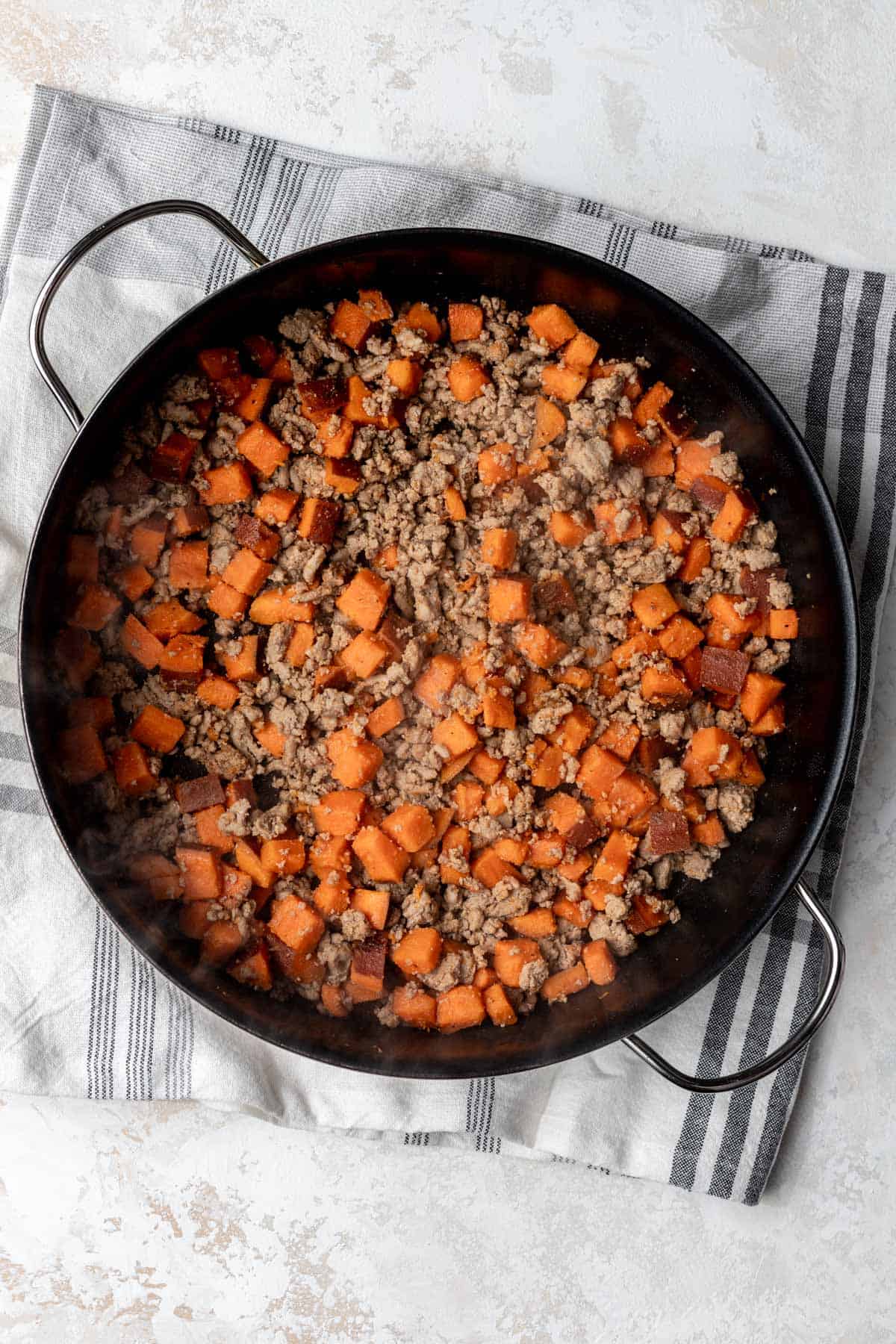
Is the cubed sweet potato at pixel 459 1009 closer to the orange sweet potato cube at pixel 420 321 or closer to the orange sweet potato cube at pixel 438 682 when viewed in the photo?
the orange sweet potato cube at pixel 438 682

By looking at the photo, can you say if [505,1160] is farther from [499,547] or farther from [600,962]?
[499,547]

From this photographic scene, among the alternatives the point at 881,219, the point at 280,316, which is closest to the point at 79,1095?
the point at 280,316

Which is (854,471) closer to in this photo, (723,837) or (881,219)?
(881,219)

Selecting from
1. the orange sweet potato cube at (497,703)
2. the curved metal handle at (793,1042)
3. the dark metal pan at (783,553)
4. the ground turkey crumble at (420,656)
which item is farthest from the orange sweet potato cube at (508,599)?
the curved metal handle at (793,1042)

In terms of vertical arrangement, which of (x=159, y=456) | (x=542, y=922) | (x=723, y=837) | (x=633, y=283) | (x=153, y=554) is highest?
(x=633, y=283)

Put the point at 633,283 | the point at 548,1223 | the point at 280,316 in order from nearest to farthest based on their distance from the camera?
the point at 633,283 → the point at 280,316 → the point at 548,1223

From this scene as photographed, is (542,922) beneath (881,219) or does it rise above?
beneath

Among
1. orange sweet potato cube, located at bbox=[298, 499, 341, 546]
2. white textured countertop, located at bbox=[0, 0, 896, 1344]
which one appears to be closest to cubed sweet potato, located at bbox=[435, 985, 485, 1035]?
white textured countertop, located at bbox=[0, 0, 896, 1344]
